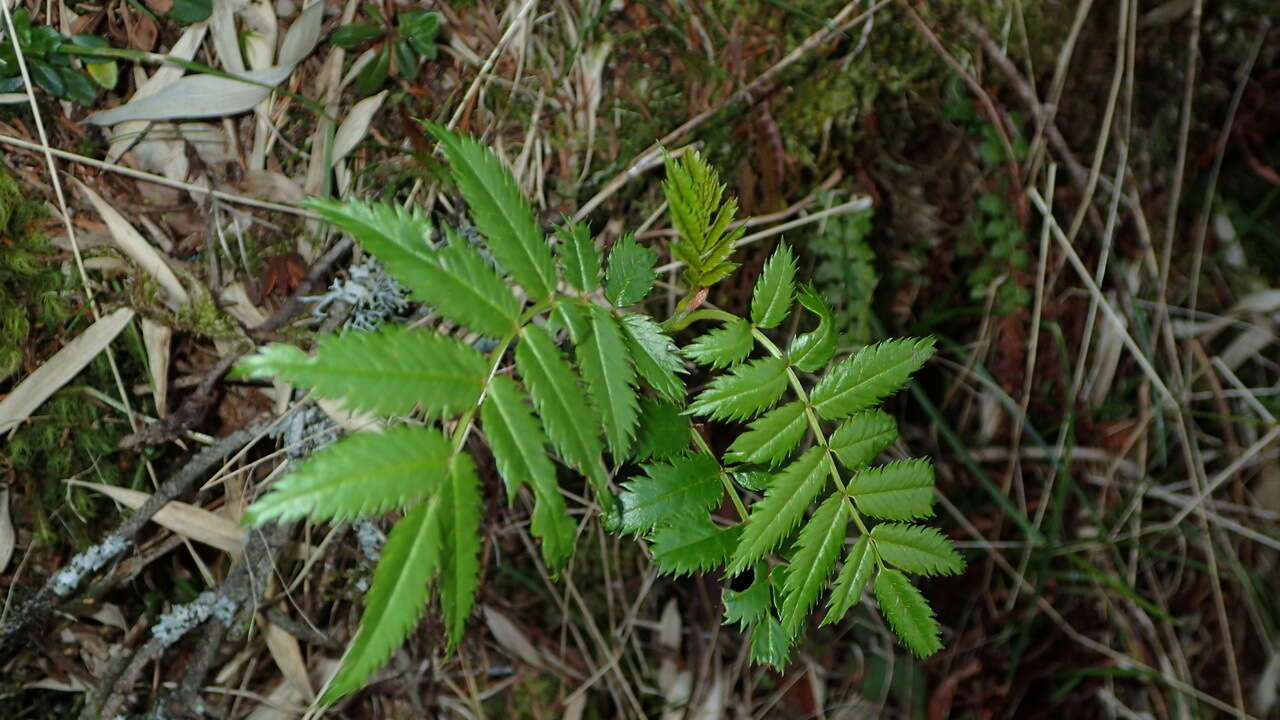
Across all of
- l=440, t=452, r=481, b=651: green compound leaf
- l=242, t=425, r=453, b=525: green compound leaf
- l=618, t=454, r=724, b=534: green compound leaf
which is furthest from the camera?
l=618, t=454, r=724, b=534: green compound leaf

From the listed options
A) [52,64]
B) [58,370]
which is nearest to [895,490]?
[58,370]

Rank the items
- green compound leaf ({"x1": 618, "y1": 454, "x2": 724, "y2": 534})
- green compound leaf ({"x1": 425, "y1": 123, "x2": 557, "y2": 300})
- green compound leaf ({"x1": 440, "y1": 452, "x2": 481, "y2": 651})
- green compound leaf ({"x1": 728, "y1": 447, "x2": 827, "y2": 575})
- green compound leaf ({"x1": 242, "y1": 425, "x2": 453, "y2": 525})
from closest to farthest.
→ green compound leaf ({"x1": 242, "y1": 425, "x2": 453, "y2": 525}) → green compound leaf ({"x1": 440, "y1": 452, "x2": 481, "y2": 651}) → green compound leaf ({"x1": 425, "y1": 123, "x2": 557, "y2": 300}) → green compound leaf ({"x1": 728, "y1": 447, "x2": 827, "y2": 575}) → green compound leaf ({"x1": 618, "y1": 454, "x2": 724, "y2": 534})

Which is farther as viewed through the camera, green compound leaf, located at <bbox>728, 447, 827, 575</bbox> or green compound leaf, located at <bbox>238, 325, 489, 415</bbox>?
green compound leaf, located at <bbox>728, 447, 827, 575</bbox>

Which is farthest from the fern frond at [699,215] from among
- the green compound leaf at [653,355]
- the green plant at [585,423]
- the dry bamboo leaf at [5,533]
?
the dry bamboo leaf at [5,533]

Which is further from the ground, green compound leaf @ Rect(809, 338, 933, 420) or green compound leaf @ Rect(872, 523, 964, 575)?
green compound leaf @ Rect(809, 338, 933, 420)

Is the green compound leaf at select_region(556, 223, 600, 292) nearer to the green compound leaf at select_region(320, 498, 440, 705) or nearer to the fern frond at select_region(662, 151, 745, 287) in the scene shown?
the fern frond at select_region(662, 151, 745, 287)

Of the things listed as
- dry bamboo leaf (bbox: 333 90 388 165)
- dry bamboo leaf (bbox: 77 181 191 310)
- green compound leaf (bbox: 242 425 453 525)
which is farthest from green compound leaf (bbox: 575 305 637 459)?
dry bamboo leaf (bbox: 77 181 191 310)

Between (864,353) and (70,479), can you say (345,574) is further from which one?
(864,353)

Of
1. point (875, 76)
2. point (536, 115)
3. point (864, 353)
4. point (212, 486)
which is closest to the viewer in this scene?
point (864, 353)

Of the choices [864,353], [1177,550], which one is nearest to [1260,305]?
[1177,550]
